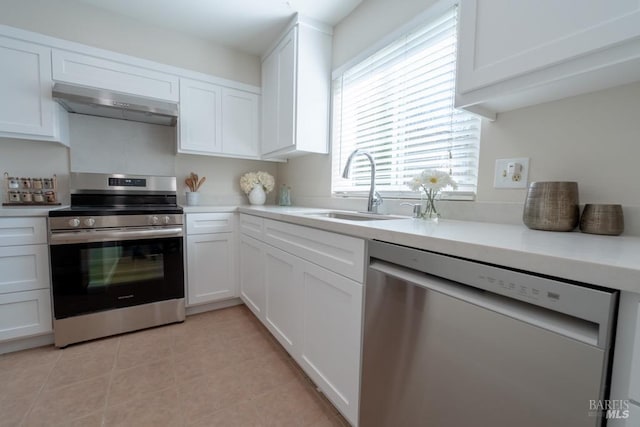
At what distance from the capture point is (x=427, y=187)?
1.27 metres

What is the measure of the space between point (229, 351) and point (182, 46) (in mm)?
2580

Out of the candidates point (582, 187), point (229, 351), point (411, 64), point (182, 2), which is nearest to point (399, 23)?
point (411, 64)

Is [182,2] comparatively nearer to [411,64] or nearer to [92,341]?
A: [411,64]

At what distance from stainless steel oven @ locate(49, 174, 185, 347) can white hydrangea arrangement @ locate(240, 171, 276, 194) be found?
0.80m

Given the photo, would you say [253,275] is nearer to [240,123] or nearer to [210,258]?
[210,258]

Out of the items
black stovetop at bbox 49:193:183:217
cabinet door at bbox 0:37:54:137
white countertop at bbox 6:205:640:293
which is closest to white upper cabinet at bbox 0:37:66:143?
cabinet door at bbox 0:37:54:137

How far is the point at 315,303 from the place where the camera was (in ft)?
4.38

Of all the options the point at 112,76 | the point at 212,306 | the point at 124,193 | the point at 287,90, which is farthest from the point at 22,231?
the point at 287,90

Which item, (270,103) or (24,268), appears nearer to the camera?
(24,268)

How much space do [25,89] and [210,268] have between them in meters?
1.77

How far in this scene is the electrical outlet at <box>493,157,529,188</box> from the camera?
1098 millimetres

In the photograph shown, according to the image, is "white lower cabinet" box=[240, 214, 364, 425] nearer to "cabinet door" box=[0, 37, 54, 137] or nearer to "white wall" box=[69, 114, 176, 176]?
"white wall" box=[69, 114, 176, 176]

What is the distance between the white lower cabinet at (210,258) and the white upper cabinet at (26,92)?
1158 mm

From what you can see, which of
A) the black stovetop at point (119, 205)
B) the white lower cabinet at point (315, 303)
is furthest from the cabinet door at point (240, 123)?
the white lower cabinet at point (315, 303)
